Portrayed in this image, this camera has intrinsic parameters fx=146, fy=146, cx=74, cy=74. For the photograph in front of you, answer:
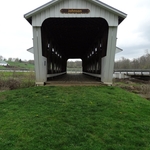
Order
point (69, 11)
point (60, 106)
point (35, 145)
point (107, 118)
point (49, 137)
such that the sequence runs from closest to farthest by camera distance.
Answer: point (35, 145)
point (49, 137)
point (107, 118)
point (60, 106)
point (69, 11)

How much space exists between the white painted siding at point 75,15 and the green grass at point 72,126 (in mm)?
4323

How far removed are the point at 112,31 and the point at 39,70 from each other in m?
4.22

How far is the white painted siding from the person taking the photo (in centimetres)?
716

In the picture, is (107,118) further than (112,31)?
No

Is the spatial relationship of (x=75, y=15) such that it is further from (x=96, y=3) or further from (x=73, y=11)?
(x=96, y=3)

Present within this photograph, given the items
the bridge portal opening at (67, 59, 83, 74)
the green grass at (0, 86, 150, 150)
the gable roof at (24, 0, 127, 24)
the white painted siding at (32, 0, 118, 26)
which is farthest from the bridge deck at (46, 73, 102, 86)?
the bridge portal opening at (67, 59, 83, 74)

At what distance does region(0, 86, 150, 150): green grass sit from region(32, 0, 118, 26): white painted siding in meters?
4.32

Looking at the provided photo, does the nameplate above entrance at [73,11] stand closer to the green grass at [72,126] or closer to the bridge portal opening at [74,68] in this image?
the green grass at [72,126]

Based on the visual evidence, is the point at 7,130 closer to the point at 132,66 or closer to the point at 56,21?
the point at 56,21

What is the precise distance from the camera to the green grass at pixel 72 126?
2.49 metres

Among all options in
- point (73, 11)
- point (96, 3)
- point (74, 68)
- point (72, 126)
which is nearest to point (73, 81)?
point (73, 11)

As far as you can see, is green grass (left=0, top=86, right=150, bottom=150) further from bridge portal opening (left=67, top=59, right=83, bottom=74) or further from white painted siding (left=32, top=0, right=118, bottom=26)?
bridge portal opening (left=67, top=59, right=83, bottom=74)

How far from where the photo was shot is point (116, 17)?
23.8 feet

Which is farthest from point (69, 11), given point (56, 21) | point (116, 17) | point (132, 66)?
point (132, 66)
